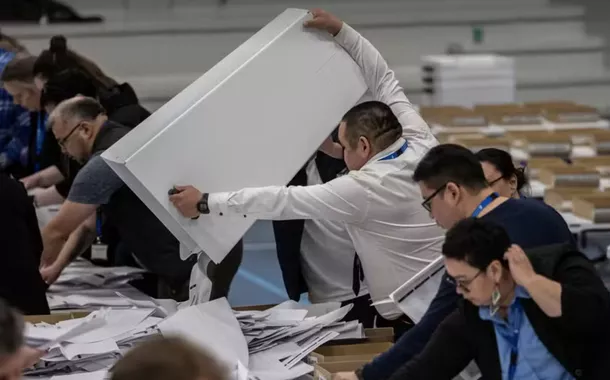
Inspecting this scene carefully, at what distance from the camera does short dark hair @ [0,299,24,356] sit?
1572 mm

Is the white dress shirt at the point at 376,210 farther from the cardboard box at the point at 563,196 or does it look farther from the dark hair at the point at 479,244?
the cardboard box at the point at 563,196

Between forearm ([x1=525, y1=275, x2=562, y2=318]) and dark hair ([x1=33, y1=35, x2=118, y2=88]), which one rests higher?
forearm ([x1=525, y1=275, x2=562, y2=318])

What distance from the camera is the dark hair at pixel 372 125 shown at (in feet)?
10.6

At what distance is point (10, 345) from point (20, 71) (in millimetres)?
3962

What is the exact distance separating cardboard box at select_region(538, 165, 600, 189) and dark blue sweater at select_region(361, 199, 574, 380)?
2.72 meters

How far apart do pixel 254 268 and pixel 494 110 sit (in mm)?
Result: 1953

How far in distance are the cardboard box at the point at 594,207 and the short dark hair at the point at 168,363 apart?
3.57 metres

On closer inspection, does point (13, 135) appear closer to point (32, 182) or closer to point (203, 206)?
point (32, 182)

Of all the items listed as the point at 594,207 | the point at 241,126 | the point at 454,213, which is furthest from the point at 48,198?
the point at 454,213

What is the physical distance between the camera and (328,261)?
3.61 metres

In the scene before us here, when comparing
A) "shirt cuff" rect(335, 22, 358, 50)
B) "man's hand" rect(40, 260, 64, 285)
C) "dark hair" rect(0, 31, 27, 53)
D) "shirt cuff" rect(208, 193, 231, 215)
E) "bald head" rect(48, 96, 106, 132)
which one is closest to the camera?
"shirt cuff" rect(208, 193, 231, 215)

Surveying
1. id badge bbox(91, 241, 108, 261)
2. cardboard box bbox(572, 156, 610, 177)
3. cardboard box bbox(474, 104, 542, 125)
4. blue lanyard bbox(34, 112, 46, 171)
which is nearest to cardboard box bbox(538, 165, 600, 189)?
cardboard box bbox(572, 156, 610, 177)

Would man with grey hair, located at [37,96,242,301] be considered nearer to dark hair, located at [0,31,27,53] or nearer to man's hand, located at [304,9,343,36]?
man's hand, located at [304,9,343,36]

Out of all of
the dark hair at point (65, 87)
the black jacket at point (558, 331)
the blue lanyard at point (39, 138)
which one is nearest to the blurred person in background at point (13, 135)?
the blue lanyard at point (39, 138)
